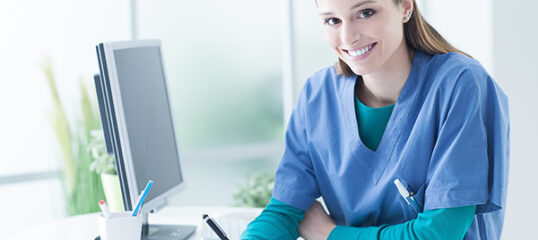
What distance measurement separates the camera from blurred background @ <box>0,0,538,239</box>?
218 centimetres

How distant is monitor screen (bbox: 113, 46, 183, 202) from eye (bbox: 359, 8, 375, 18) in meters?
0.56

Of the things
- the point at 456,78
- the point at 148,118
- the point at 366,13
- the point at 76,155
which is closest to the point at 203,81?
the point at 76,155

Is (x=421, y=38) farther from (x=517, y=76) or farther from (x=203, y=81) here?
(x=203, y=81)

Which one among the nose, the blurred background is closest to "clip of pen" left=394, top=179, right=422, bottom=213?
the nose

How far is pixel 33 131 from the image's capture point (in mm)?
2246

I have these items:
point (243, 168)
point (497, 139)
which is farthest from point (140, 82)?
A: point (243, 168)

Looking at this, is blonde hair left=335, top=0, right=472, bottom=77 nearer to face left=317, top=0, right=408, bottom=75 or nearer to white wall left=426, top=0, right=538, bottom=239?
face left=317, top=0, right=408, bottom=75

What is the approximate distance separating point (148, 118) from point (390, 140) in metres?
0.60

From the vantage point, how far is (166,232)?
136cm

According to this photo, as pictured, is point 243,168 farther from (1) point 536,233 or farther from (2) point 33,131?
(1) point 536,233

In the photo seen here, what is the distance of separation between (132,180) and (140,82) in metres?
0.27

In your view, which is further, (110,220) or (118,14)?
(118,14)

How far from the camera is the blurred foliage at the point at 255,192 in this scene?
2676 mm

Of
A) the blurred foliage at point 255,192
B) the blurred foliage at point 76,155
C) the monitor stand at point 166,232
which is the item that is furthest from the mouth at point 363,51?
the blurred foliage at point 255,192
